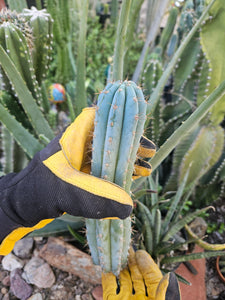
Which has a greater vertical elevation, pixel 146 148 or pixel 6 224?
pixel 146 148

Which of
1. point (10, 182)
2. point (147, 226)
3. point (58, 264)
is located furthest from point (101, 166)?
point (58, 264)

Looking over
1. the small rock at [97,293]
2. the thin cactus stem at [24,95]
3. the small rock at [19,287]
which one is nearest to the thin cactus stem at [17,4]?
the thin cactus stem at [24,95]

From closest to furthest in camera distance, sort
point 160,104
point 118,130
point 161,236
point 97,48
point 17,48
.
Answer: point 118,130 < point 17,48 < point 161,236 < point 160,104 < point 97,48

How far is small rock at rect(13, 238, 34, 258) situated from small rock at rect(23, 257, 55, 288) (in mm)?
44

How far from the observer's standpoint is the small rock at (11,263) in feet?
2.93

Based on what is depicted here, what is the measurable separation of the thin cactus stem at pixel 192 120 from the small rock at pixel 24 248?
2.15 ft

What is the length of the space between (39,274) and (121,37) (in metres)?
0.90

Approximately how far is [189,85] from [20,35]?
84 cm

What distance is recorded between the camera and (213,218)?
1.23 m

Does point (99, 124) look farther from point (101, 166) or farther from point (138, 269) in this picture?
point (138, 269)

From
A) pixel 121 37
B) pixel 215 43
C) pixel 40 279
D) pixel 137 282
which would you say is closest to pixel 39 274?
pixel 40 279

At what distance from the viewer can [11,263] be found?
0.90 m

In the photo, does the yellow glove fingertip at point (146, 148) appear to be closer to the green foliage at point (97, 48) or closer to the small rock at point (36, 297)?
the small rock at point (36, 297)

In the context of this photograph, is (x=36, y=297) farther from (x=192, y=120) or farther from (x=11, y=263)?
(x=192, y=120)
